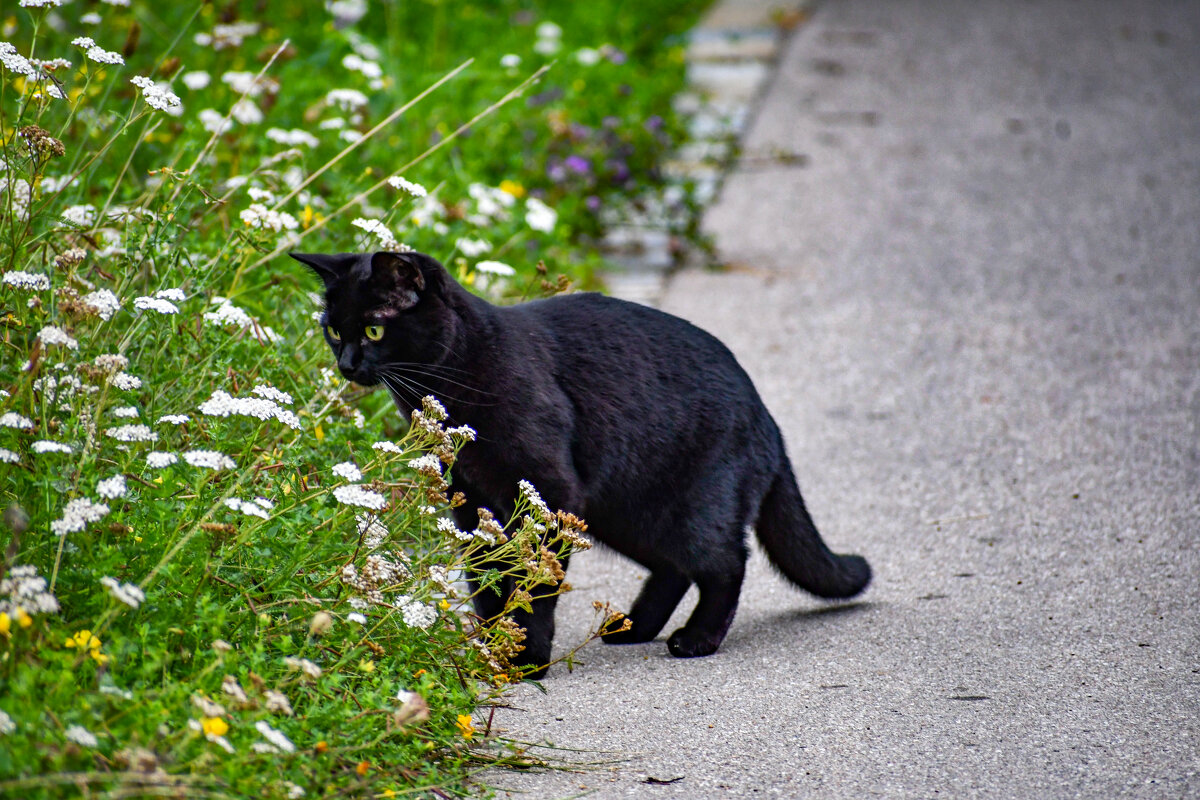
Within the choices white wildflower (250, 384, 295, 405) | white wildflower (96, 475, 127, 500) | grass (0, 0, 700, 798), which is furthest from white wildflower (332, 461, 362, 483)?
white wildflower (96, 475, 127, 500)

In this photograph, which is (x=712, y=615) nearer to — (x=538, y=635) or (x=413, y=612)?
(x=538, y=635)

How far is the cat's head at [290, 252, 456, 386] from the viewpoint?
2.84 metres

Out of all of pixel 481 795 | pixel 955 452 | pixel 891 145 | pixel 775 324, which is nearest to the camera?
pixel 481 795

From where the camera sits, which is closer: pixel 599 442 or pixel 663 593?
pixel 599 442

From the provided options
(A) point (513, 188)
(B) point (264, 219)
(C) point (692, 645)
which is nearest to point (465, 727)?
(C) point (692, 645)

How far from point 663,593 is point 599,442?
0.49m

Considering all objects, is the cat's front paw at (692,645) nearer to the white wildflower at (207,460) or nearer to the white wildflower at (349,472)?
the white wildflower at (349,472)

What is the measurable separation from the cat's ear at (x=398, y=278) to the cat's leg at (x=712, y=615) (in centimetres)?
101

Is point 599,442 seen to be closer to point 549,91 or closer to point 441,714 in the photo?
point 441,714

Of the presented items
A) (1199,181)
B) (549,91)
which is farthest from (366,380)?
(1199,181)

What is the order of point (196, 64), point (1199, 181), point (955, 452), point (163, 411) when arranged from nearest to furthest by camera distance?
point (163, 411), point (955, 452), point (196, 64), point (1199, 181)

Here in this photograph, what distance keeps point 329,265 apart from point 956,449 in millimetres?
2328

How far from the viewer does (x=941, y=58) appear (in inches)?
359

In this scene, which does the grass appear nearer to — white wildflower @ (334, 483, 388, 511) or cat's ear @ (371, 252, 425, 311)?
white wildflower @ (334, 483, 388, 511)
